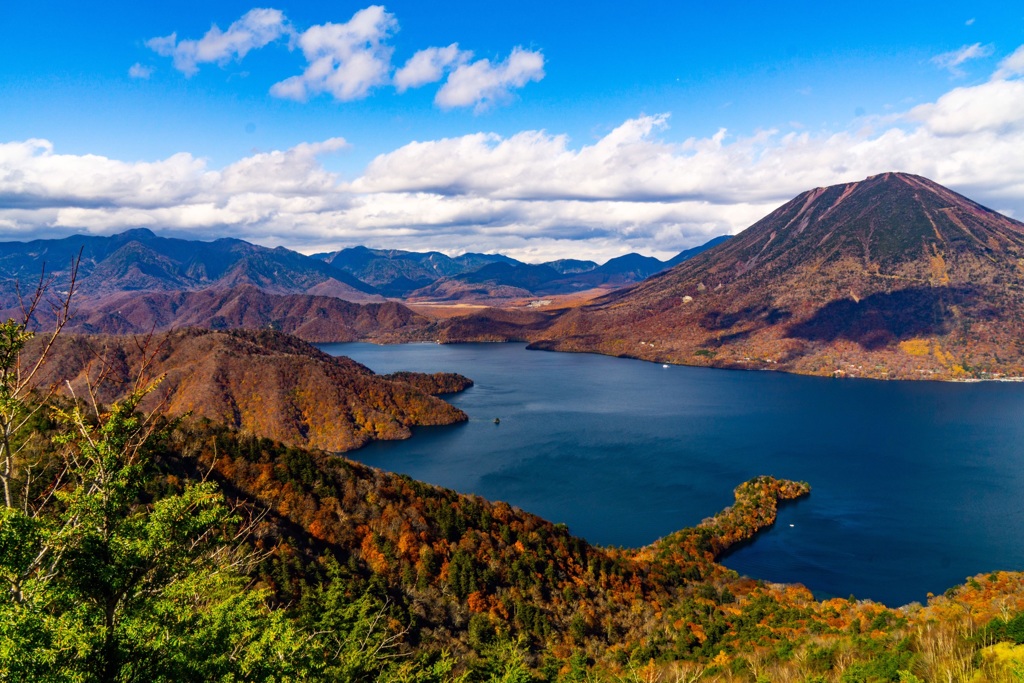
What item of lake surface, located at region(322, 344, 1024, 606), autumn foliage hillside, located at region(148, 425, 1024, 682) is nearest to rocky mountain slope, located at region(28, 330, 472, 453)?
lake surface, located at region(322, 344, 1024, 606)

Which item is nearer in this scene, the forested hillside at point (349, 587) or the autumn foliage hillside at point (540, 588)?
the forested hillside at point (349, 587)

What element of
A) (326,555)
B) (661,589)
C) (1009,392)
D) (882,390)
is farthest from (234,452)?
(1009,392)

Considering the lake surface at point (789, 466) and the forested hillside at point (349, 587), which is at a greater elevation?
the forested hillside at point (349, 587)

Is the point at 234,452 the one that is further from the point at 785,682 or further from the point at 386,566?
the point at 785,682

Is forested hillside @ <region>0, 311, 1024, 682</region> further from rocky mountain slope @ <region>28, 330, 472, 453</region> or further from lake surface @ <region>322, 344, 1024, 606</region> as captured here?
rocky mountain slope @ <region>28, 330, 472, 453</region>

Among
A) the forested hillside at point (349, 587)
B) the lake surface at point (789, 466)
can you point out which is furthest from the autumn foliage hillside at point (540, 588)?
the lake surface at point (789, 466)

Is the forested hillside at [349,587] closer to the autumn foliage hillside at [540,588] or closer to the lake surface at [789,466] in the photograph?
the autumn foliage hillside at [540,588]

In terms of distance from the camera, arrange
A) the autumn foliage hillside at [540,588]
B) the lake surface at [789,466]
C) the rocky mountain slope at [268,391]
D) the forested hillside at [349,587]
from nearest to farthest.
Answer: the forested hillside at [349,587] < the autumn foliage hillside at [540,588] < the lake surface at [789,466] < the rocky mountain slope at [268,391]
